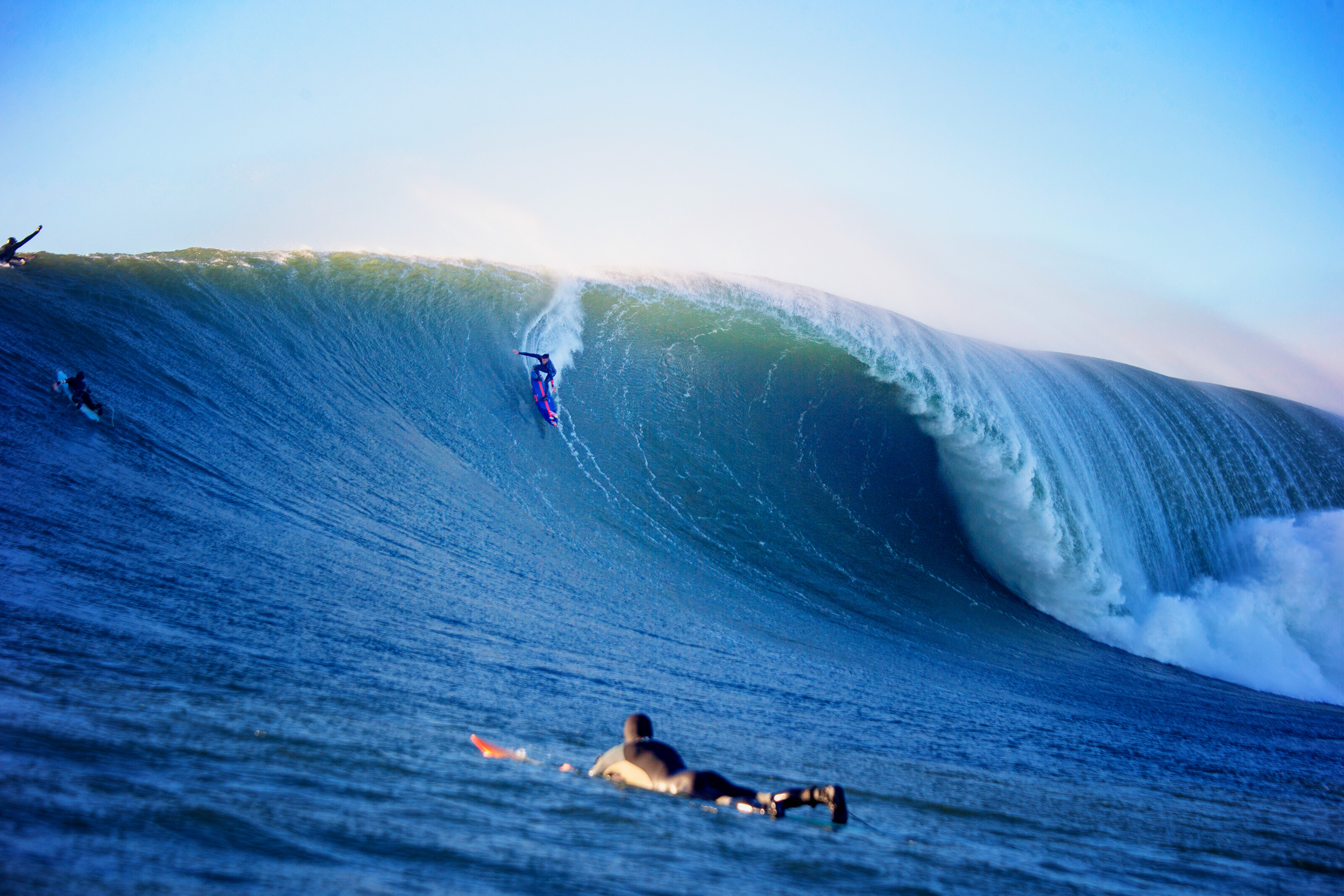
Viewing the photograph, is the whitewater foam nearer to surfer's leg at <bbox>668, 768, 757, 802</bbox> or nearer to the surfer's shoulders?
the surfer's shoulders

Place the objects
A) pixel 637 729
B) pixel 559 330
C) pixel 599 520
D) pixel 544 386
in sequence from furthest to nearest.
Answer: pixel 559 330, pixel 544 386, pixel 599 520, pixel 637 729

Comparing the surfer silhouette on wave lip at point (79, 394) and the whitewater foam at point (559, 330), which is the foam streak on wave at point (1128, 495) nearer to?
the whitewater foam at point (559, 330)

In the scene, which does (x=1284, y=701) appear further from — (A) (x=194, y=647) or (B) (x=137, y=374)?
(B) (x=137, y=374)

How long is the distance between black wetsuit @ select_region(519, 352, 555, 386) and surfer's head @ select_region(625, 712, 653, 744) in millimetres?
7968

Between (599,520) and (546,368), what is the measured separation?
320 centimetres

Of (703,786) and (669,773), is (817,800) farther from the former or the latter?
(669,773)

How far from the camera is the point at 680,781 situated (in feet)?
8.80

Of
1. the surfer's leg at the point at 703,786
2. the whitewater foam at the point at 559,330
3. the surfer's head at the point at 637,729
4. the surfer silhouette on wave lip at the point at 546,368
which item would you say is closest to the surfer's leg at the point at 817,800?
the surfer's leg at the point at 703,786

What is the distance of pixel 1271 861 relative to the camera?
Answer: 324cm

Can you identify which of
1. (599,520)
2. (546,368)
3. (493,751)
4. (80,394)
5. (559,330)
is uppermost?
(559,330)

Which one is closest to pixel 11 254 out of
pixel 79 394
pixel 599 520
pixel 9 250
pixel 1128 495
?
pixel 9 250

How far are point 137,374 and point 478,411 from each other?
3440mm

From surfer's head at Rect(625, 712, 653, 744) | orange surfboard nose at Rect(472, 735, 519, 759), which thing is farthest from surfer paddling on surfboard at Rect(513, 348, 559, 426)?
surfer's head at Rect(625, 712, 653, 744)

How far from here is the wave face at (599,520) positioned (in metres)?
3.72
